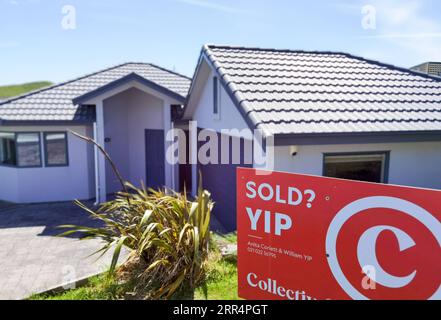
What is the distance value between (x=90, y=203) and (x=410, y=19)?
12620mm

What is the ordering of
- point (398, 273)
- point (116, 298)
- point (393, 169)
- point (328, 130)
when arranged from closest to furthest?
1. point (398, 273)
2. point (116, 298)
3. point (328, 130)
4. point (393, 169)

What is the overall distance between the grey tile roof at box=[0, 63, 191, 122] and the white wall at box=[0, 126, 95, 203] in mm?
521

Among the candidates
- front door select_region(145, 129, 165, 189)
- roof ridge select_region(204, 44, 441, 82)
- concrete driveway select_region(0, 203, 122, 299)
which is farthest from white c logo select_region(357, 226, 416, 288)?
front door select_region(145, 129, 165, 189)

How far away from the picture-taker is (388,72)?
1031 centimetres

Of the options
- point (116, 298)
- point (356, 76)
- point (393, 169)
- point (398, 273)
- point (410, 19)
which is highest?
point (410, 19)

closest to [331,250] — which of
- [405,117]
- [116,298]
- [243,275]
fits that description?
[243,275]

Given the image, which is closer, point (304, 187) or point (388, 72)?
point (304, 187)

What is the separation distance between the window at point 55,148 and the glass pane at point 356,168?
10729 mm

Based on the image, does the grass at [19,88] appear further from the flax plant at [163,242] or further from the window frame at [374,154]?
the window frame at [374,154]

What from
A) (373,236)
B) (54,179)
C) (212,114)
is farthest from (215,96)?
(54,179)

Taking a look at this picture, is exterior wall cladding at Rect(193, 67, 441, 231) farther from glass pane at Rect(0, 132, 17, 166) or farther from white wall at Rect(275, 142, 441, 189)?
glass pane at Rect(0, 132, 17, 166)

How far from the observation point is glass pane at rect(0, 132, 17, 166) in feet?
43.6

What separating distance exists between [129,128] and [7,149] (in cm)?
499
